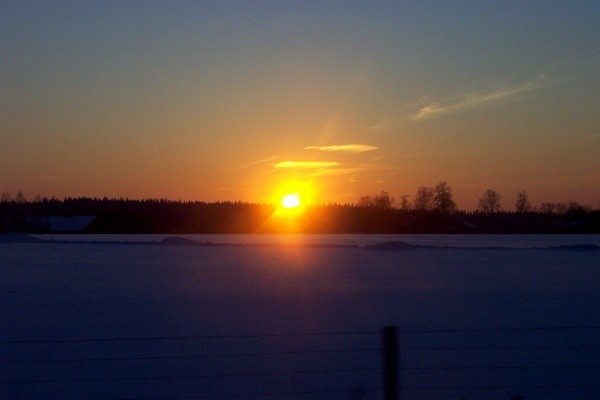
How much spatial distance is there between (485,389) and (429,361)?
105 cm

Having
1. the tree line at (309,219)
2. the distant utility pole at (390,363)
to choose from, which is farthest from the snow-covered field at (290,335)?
the tree line at (309,219)

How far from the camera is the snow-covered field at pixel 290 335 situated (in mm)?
5523

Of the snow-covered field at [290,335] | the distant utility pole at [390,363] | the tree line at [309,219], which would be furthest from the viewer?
the tree line at [309,219]

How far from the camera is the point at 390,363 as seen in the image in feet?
12.3

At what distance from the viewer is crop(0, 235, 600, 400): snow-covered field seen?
552 centimetres

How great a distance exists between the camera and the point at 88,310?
9.39 meters

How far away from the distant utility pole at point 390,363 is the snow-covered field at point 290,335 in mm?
1303

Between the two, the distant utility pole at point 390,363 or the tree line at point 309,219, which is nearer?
the distant utility pole at point 390,363

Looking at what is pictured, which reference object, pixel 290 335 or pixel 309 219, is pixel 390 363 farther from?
pixel 309 219

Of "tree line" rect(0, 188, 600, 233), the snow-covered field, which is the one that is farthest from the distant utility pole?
"tree line" rect(0, 188, 600, 233)

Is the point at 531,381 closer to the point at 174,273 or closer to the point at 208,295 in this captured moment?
the point at 208,295

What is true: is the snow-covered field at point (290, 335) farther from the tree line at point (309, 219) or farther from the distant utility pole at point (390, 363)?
the tree line at point (309, 219)

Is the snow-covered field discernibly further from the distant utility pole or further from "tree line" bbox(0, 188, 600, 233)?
"tree line" bbox(0, 188, 600, 233)

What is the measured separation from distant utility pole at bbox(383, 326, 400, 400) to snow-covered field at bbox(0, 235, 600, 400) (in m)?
1.30
